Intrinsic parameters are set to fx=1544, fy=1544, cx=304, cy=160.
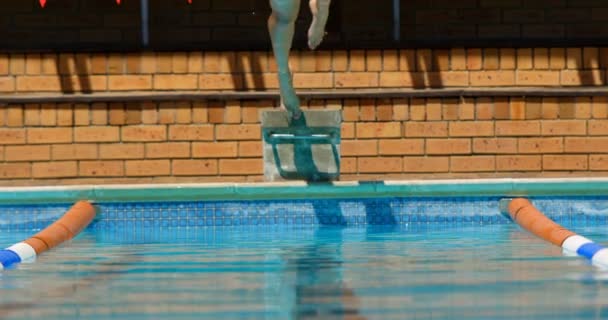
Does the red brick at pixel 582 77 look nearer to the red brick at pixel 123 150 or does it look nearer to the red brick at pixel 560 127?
the red brick at pixel 560 127

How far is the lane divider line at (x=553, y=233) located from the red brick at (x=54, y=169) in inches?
158

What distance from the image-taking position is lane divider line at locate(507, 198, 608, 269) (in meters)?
6.64

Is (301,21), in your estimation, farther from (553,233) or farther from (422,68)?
(553,233)

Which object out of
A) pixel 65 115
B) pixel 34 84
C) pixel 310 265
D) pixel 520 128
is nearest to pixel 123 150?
pixel 65 115

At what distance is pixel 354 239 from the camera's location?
8547 mm

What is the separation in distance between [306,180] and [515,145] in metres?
2.84

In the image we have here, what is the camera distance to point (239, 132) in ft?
39.9

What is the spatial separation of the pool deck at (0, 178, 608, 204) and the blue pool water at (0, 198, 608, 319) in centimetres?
7

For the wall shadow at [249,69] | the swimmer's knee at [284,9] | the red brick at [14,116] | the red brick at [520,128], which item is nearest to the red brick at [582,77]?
the red brick at [520,128]

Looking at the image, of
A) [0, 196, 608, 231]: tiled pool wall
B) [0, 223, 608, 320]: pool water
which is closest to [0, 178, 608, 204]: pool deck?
[0, 196, 608, 231]: tiled pool wall

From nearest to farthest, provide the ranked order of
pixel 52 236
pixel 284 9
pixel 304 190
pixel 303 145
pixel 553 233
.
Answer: pixel 553 233 → pixel 52 236 → pixel 284 9 → pixel 304 190 → pixel 303 145

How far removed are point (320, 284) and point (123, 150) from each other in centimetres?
670

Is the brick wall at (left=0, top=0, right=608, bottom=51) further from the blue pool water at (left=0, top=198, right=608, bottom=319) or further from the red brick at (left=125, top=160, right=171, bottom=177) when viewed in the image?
the blue pool water at (left=0, top=198, right=608, bottom=319)

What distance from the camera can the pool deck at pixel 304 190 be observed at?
967 cm
